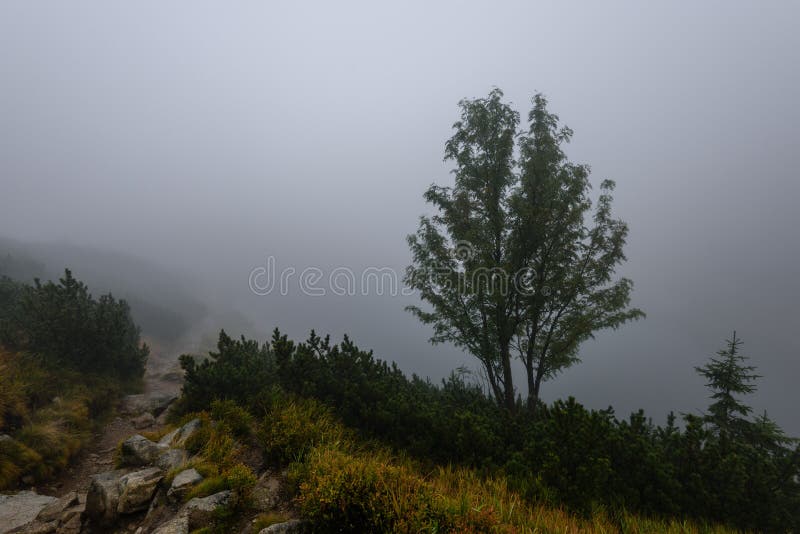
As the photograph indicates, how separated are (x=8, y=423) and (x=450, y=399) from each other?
1172 centimetres

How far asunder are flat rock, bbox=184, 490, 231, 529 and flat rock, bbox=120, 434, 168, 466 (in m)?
2.47

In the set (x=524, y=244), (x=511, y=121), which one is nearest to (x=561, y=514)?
(x=524, y=244)

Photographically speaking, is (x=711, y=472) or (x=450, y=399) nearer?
(x=711, y=472)

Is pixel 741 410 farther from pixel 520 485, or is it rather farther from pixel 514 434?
pixel 520 485

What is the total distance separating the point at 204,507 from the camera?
457 cm

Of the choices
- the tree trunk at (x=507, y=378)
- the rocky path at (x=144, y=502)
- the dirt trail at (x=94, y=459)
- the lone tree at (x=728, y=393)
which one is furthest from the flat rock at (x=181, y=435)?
the lone tree at (x=728, y=393)

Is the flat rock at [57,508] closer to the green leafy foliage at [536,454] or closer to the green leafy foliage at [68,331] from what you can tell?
the green leafy foliage at [536,454]

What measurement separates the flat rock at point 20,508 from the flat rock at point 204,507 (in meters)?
3.17

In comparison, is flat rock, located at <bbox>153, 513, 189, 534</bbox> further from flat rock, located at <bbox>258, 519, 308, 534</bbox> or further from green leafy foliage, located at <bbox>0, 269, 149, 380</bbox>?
green leafy foliage, located at <bbox>0, 269, 149, 380</bbox>

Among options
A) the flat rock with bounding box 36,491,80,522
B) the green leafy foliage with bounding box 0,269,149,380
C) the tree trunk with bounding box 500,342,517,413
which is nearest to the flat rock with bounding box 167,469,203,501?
the flat rock with bounding box 36,491,80,522

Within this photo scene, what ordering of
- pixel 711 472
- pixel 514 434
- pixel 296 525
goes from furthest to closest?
pixel 514 434 < pixel 711 472 < pixel 296 525

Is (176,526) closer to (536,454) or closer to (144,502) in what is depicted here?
(144,502)

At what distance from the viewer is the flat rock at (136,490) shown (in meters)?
5.05

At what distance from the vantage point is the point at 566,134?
11.4 metres
